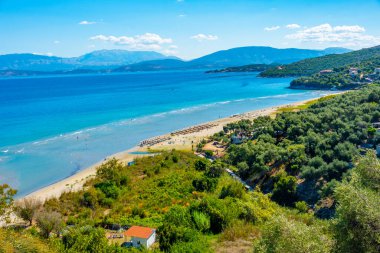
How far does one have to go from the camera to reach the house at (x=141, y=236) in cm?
1812

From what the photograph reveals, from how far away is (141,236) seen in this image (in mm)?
18359

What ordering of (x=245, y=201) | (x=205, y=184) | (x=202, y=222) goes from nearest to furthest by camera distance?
(x=202, y=222), (x=245, y=201), (x=205, y=184)

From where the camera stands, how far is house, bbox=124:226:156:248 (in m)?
18.1

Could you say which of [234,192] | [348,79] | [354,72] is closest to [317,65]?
[354,72]

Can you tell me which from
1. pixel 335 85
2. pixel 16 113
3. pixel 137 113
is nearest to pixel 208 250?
pixel 137 113

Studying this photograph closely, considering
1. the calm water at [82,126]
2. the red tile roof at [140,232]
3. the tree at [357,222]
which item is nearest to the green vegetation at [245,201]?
the tree at [357,222]

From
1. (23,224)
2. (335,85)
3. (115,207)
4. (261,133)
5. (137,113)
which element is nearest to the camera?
(23,224)

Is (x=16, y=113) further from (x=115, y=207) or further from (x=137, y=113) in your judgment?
(x=115, y=207)

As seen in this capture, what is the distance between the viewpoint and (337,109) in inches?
1699

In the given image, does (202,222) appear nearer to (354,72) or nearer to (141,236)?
(141,236)

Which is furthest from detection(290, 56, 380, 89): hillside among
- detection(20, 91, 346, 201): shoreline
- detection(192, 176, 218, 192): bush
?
detection(192, 176, 218, 192): bush

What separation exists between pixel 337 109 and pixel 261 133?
10.6 m

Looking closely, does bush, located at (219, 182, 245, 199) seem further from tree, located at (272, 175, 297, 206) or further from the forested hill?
the forested hill

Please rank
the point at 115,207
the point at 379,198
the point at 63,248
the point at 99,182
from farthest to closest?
the point at 99,182, the point at 115,207, the point at 63,248, the point at 379,198
